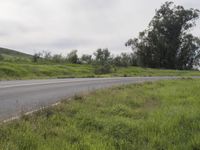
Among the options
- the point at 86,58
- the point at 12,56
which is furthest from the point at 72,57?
the point at 12,56

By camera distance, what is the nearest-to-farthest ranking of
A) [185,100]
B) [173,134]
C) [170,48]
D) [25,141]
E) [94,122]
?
1. [25,141]
2. [173,134]
3. [94,122]
4. [185,100]
5. [170,48]

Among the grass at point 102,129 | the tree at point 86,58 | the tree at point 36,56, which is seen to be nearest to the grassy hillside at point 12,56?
the tree at point 36,56

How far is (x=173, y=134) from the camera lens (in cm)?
684

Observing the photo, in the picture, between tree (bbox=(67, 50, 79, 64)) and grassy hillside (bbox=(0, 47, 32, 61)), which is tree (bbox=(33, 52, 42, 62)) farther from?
tree (bbox=(67, 50, 79, 64))

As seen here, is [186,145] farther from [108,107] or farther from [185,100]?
→ [185,100]

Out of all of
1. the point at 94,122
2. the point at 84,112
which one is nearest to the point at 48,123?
the point at 94,122

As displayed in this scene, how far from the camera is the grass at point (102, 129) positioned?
584cm

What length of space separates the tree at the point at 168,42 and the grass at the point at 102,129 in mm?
54135

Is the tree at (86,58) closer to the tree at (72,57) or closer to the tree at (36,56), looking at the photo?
the tree at (72,57)

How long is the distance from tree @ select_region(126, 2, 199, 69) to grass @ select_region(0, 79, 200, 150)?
5414 centimetres

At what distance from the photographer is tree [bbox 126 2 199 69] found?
62312mm

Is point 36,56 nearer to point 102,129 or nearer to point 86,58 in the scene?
point 86,58

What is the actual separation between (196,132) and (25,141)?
138 inches

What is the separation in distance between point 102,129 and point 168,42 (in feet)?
187
